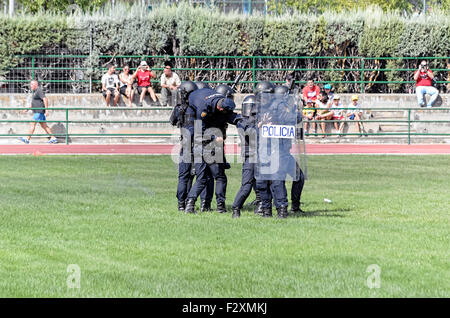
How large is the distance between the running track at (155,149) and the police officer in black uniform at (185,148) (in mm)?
11921

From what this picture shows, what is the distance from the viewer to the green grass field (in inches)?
338

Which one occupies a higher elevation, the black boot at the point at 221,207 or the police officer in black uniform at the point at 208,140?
the police officer in black uniform at the point at 208,140

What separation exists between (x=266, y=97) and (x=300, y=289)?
5357 mm

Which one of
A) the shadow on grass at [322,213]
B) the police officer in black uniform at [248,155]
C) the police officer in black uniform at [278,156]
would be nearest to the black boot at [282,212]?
the police officer in black uniform at [278,156]

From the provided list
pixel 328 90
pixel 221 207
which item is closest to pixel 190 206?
pixel 221 207

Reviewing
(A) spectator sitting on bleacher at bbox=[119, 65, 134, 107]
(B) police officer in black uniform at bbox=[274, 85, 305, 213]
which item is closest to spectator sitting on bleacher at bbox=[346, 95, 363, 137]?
(A) spectator sitting on bleacher at bbox=[119, 65, 134, 107]

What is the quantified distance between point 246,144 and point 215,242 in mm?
2945

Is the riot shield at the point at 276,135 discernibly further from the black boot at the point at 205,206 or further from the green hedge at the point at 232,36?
the green hedge at the point at 232,36

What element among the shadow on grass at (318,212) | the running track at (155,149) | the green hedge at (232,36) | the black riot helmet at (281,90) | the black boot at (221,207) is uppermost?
the green hedge at (232,36)

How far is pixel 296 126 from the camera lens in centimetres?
1341

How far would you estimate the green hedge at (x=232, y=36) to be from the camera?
32.8 meters

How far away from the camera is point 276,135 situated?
13078 mm

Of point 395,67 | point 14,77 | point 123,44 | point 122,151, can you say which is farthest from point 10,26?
point 395,67

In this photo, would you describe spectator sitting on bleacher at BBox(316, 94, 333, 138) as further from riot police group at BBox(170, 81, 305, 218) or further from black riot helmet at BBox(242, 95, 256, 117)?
black riot helmet at BBox(242, 95, 256, 117)
